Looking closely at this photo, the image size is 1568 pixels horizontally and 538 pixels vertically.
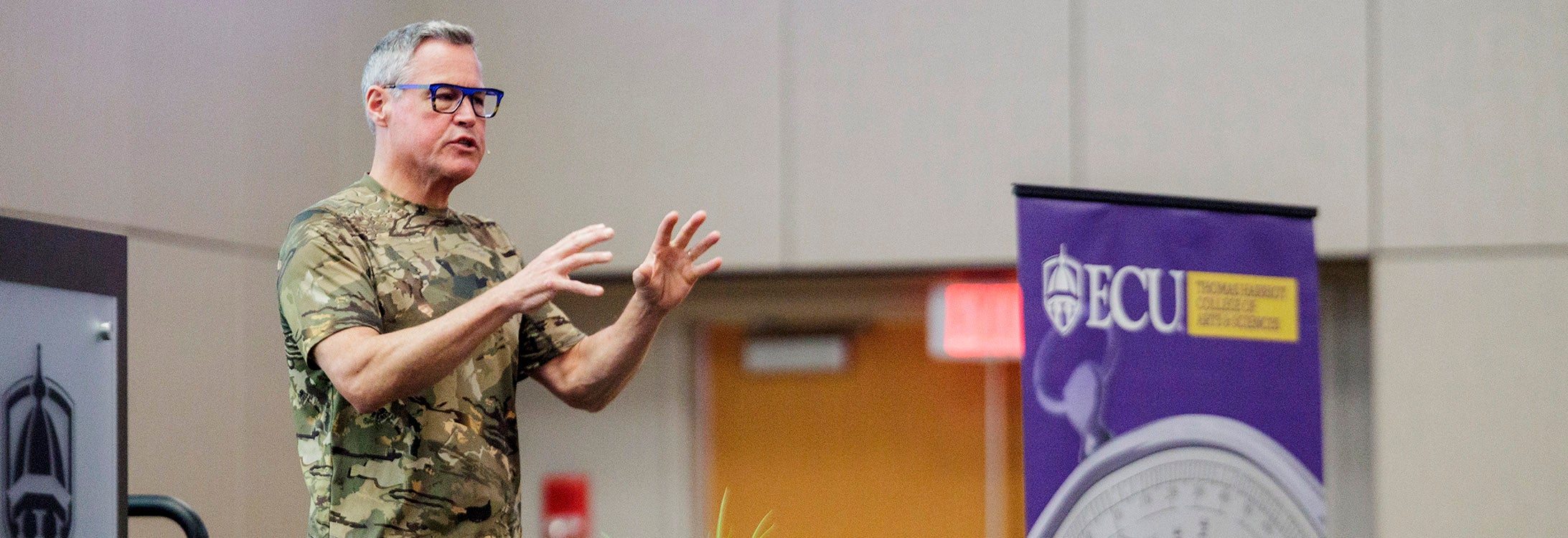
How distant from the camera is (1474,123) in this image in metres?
4.53

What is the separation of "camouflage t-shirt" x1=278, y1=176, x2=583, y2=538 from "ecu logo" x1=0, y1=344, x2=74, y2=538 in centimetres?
24

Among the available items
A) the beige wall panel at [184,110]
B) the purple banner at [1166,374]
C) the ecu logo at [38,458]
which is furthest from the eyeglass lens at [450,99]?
the beige wall panel at [184,110]

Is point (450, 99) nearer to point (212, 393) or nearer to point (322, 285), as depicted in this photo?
point (322, 285)

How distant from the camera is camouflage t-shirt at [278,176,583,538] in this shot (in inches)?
63.1

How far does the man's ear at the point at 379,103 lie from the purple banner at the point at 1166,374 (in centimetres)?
149

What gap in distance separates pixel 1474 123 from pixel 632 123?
107 inches

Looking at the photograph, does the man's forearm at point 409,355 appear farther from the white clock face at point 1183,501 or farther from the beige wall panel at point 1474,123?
the beige wall panel at point 1474,123

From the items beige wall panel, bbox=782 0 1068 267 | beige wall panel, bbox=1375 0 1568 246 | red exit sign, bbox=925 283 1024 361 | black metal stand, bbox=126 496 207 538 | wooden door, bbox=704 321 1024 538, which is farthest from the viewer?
wooden door, bbox=704 321 1024 538

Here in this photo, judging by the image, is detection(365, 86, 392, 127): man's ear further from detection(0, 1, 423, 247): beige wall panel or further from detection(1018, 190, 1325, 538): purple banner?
detection(0, 1, 423, 247): beige wall panel

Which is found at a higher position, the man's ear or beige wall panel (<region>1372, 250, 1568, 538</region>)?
the man's ear

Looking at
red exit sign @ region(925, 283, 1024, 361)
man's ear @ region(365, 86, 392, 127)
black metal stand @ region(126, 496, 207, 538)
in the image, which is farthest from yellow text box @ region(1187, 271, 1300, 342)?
→ black metal stand @ region(126, 496, 207, 538)

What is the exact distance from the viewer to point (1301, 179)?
4609 mm

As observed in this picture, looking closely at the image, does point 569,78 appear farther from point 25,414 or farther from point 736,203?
point 25,414

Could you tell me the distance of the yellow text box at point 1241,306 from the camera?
311 centimetres
